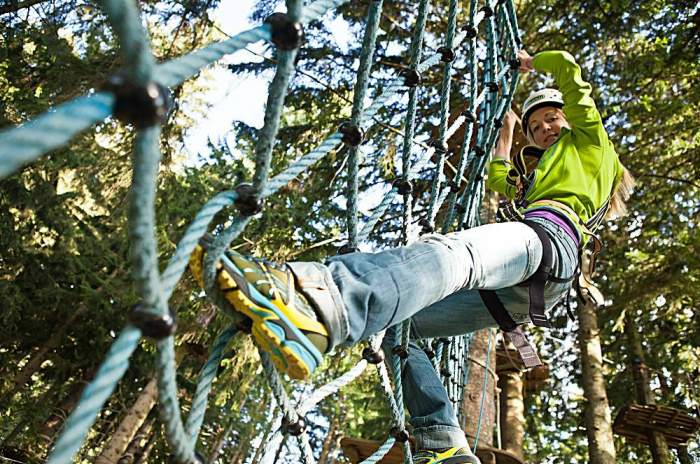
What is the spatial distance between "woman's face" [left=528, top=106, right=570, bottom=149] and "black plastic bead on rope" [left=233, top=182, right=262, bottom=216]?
5.61 feet

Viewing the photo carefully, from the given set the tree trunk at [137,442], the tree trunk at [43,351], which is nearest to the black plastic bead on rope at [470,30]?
the tree trunk at [43,351]

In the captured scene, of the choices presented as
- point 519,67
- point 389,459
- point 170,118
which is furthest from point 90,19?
point 389,459

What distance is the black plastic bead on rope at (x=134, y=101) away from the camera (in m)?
0.64

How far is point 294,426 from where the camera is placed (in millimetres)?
1294

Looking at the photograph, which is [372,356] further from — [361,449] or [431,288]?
[361,449]

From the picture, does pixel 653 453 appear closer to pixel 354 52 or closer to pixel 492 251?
pixel 354 52

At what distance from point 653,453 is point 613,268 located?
78.2 inches

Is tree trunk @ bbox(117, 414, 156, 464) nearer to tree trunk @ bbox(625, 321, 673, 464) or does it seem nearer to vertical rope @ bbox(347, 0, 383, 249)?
tree trunk @ bbox(625, 321, 673, 464)

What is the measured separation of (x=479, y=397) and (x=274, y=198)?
3.11m

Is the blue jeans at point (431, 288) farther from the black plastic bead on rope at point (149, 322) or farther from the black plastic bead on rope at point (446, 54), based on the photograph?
the black plastic bead on rope at point (446, 54)

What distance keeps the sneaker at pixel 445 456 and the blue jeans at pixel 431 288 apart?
0.02 m

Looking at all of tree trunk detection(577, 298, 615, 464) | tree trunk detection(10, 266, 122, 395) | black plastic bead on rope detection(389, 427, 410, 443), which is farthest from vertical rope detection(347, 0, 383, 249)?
tree trunk detection(10, 266, 122, 395)

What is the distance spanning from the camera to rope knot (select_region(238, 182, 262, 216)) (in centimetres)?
98

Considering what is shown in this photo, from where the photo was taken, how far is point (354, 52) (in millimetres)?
5539
